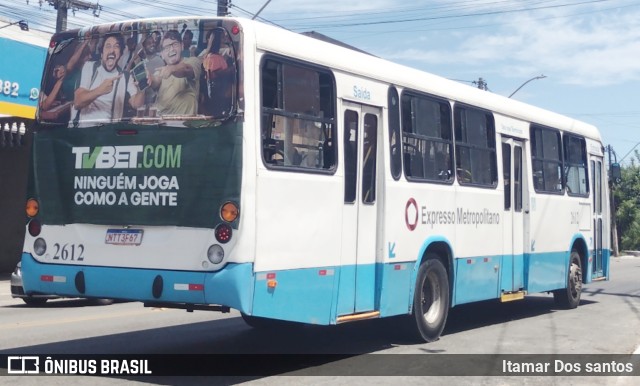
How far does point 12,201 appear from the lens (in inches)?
945

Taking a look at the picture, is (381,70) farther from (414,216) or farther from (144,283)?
(144,283)

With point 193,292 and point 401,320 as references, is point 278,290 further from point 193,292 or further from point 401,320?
point 401,320

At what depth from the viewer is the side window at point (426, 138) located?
10648mm

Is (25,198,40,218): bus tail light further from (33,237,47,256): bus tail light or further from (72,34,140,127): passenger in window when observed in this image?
(72,34,140,127): passenger in window

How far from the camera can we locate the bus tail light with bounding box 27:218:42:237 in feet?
29.0

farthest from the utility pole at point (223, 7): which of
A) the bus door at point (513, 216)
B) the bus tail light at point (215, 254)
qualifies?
the bus tail light at point (215, 254)

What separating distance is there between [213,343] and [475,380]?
141 inches

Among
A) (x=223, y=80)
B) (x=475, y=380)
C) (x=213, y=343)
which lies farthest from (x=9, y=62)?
(x=475, y=380)

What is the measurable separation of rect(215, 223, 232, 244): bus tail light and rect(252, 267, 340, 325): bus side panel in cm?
45

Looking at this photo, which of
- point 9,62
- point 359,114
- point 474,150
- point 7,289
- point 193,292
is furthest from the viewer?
point 9,62

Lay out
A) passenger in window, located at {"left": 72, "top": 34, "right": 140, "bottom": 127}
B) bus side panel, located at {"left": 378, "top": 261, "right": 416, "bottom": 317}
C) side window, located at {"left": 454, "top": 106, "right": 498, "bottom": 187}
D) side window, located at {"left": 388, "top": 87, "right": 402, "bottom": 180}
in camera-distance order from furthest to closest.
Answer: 1. side window, located at {"left": 454, "top": 106, "right": 498, "bottom": 187}
2. side window, located at {"left": 388, "top": 87, "right": 402, "bottom": 180}
3. bus side panel, located at {"left": 378, "top": 261, "right": 416, "bottom": 317}
4. passenger in window, located at {"left": 72, "top": 34, "right": 140, "bottom": 127}

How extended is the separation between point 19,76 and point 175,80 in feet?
47.6

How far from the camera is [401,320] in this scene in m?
11.0

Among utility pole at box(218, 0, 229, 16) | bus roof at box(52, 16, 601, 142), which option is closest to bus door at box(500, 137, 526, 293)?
bus roof at box(52, 16, 601, 142)
